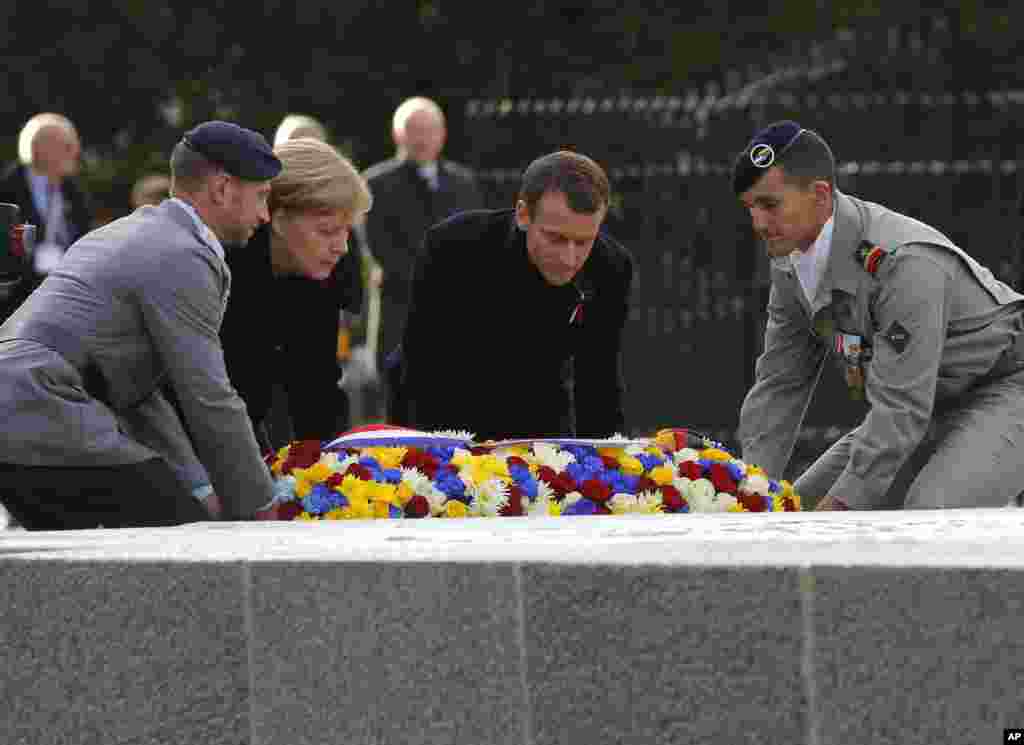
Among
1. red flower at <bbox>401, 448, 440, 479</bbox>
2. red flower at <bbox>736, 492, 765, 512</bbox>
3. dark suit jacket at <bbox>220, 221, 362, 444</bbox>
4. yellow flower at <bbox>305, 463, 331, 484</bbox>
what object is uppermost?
dark suit jacket at <bbox>220, 221, 362, 444</bbox>

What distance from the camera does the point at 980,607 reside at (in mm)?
3637

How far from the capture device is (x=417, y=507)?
5668 millimetres

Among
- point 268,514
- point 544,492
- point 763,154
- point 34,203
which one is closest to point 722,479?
point 544,492

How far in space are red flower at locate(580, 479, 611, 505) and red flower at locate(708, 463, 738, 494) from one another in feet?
1.11

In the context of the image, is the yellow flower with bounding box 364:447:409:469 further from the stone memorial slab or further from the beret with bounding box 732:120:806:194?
the stone memorial slab

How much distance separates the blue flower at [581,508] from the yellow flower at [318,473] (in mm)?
627

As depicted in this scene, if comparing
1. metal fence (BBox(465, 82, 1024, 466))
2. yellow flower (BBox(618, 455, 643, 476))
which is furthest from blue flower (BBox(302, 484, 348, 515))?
metal fence (BBox(465, 82, 1024, 466))

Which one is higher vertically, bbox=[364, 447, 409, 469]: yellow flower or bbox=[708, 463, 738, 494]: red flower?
bbox=[364, 447, 409, 469]: yellow flower

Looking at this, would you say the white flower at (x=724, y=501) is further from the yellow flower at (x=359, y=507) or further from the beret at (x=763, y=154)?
the beret at (x=763, y=154)

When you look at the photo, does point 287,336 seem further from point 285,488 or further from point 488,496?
point 488,496

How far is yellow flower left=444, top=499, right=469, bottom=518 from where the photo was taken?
18.6 ft

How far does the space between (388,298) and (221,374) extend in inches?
289

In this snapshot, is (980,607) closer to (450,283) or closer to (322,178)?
(322,178)

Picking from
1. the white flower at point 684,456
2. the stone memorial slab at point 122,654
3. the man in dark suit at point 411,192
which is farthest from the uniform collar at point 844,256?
the man in dark suit at point 411,192
